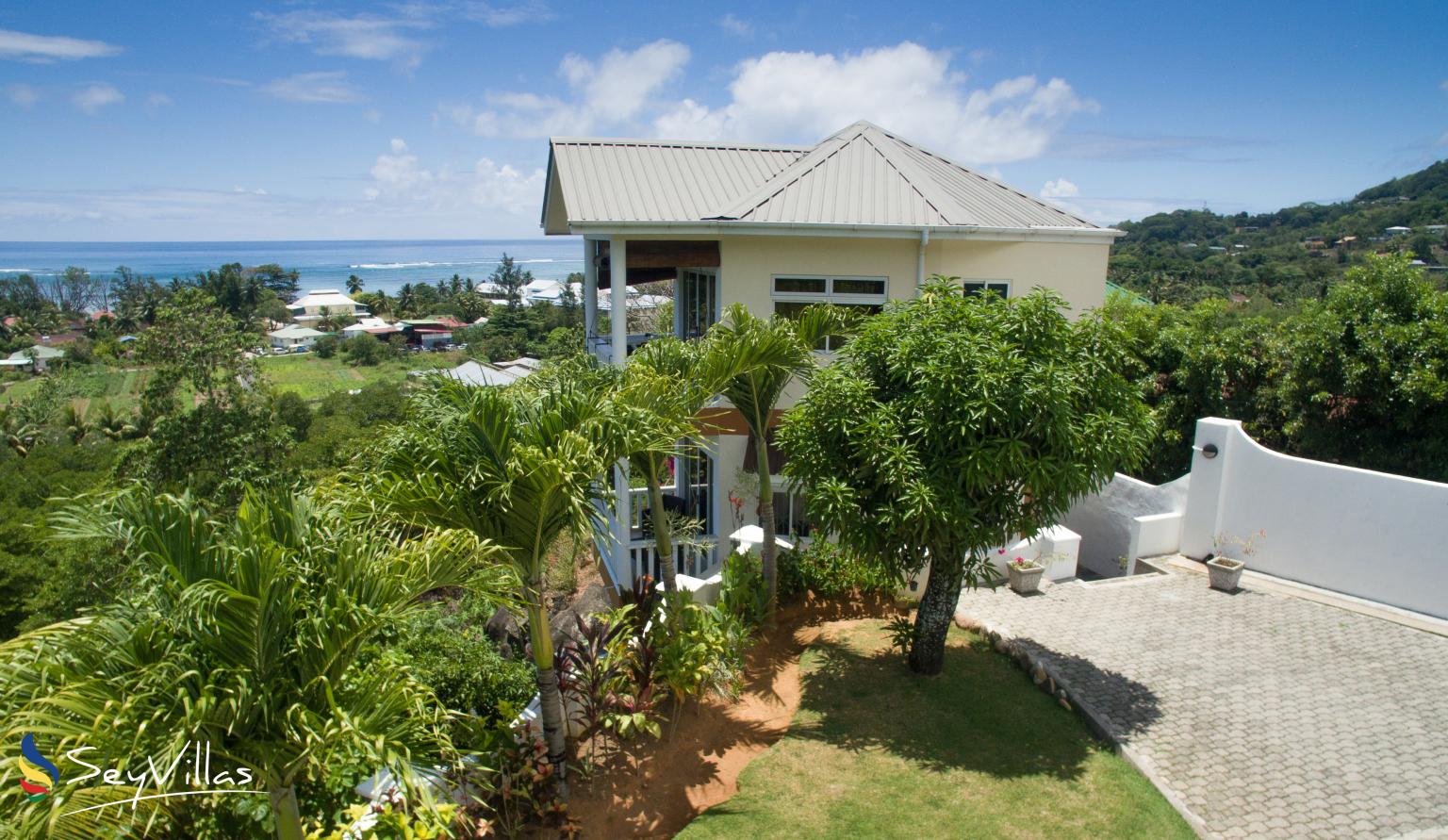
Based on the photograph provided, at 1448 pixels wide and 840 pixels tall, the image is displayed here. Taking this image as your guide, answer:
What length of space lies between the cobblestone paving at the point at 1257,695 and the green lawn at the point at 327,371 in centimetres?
6836

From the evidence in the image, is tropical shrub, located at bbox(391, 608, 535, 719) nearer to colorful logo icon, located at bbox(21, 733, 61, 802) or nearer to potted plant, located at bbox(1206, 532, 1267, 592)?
colorful logo icon, located at bbox(21, 733, 61, 802)

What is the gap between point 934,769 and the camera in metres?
7.37

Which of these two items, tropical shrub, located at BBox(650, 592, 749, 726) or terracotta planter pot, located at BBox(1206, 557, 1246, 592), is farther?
terracotta planter pot, located at BBox(1206, 557, 1246, 592)

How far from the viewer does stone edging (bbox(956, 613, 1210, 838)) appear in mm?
7031

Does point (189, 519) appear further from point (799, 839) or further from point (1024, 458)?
point (1024, 458)

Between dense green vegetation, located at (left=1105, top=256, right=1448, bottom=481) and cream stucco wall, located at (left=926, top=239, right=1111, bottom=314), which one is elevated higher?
cream stucco wall, located at (left=926, top=239, right=1111, bottom=314)

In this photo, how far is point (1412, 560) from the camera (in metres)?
10.7

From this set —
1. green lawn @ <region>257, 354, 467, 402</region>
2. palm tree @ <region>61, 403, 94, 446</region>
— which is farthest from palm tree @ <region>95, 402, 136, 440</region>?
green lawn @ <region>257, 354, 467, 402</region>

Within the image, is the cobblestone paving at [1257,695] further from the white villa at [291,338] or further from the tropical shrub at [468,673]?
the white villa at [291,338]

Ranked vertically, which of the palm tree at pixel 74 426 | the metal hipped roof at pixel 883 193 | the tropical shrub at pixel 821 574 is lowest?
the palm tree at pixel 74 426

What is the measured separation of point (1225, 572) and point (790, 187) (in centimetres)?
885

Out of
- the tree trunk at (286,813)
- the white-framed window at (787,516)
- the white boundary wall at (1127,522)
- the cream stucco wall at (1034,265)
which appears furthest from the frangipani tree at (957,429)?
the white boundary wall at (1127,522)

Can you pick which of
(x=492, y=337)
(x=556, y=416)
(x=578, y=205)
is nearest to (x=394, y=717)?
(x=556, y=416)

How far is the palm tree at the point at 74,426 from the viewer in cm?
4919
